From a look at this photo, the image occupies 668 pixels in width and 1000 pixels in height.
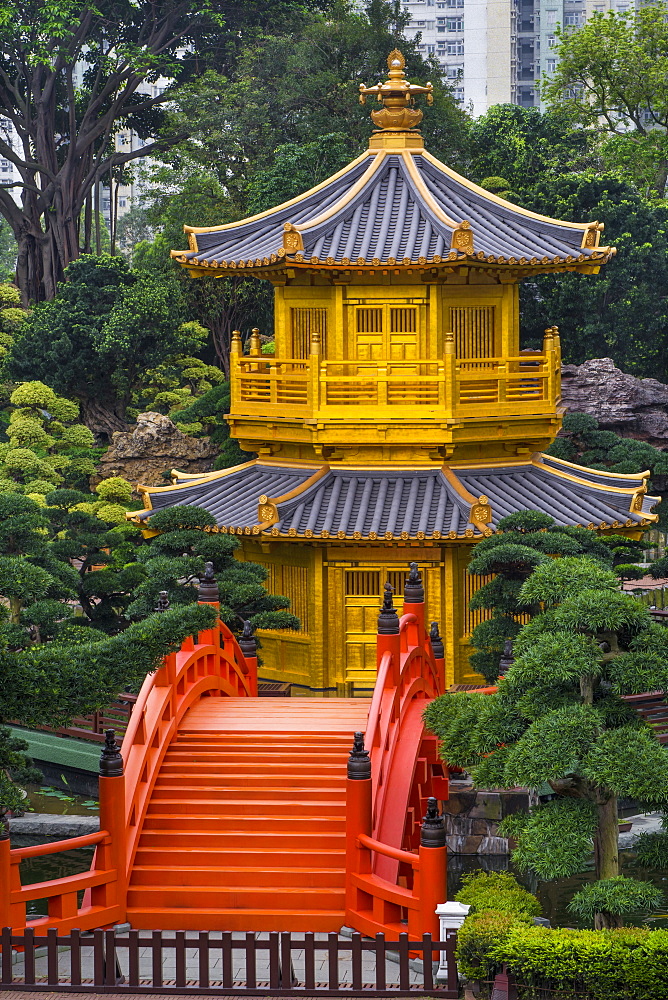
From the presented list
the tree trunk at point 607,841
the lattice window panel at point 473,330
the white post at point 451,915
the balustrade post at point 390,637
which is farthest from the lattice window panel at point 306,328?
the white post at point 451,915

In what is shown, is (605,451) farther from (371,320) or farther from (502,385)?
(371,320)

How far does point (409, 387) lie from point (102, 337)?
1826 centimetres

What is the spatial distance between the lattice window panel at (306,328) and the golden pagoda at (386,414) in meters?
0.03

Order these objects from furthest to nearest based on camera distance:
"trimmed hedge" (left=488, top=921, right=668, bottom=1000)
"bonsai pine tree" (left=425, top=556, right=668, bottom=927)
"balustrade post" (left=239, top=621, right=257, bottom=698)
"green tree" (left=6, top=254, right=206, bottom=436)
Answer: "green tree" (left=6, top=254, right=206, bottom=436)
"balustrade post" (left=239, top=621, right=257, bottom=698)
"bonsai pine tree" (left=425, top=556, right=668, bottom=927)
"trimmed hedge" (left=488, top=921, right=668, bottom=1000)

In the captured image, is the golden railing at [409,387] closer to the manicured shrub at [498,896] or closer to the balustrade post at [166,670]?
the balustrade post at [166,670]

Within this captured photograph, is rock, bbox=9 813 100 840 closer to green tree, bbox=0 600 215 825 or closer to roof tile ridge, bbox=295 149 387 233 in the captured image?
green tree, bbox=0 600 215 825

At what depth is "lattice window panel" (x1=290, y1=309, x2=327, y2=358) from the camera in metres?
23.9

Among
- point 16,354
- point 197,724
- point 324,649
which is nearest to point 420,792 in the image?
point 197,724

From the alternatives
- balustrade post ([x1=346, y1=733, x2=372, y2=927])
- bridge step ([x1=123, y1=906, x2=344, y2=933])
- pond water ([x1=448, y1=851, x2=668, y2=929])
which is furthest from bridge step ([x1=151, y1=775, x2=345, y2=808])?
pond water ([x1=448, y1=851, x2=668, y2=929])

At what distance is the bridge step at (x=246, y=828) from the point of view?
1406cm

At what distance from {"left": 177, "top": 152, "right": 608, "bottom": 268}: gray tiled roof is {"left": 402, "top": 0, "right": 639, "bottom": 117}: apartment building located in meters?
68.6

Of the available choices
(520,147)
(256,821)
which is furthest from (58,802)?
(520,147)

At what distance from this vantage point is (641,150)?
51.0 meters

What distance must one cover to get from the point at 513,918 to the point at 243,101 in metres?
37.3
